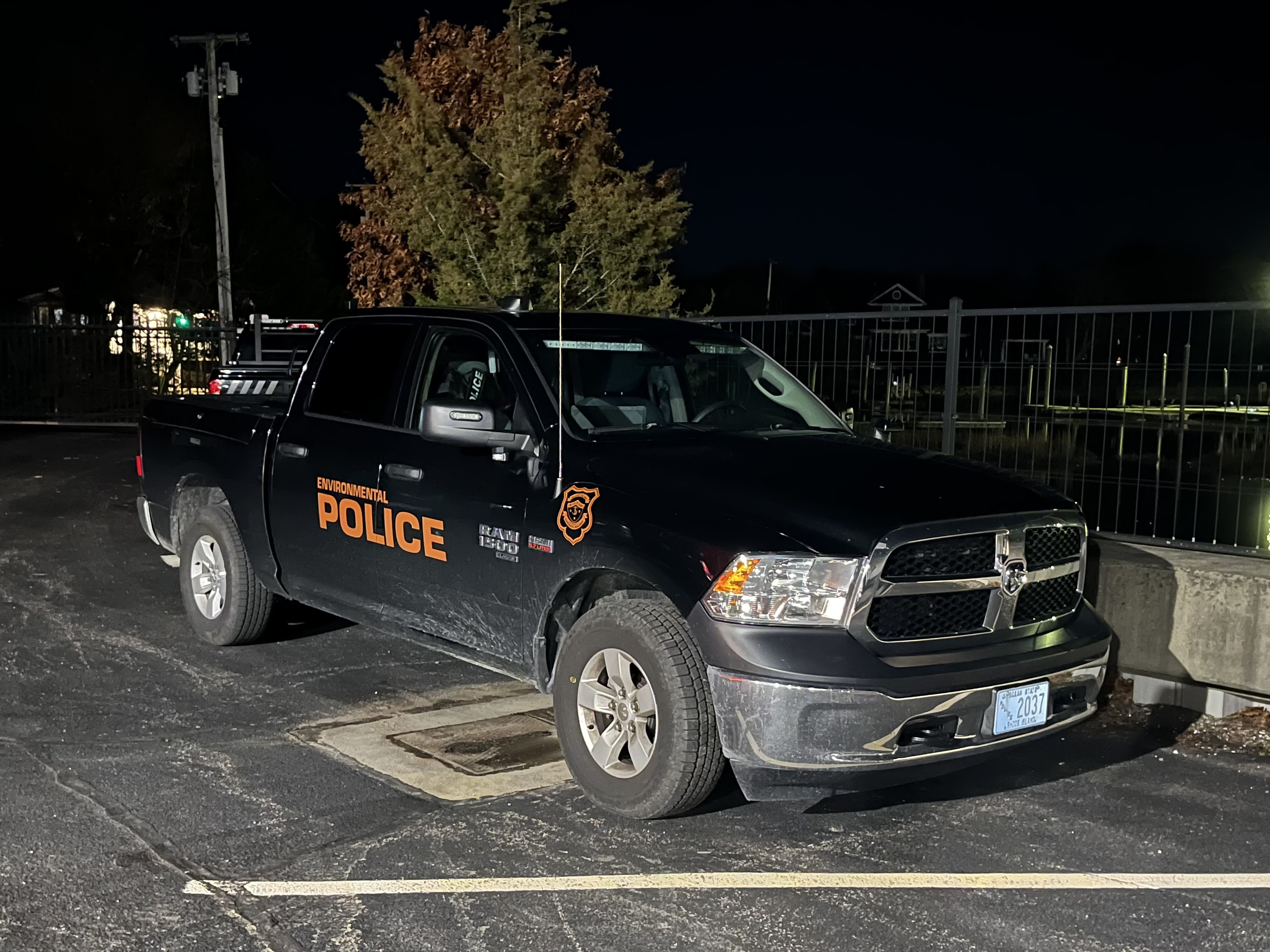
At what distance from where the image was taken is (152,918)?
13.0 feet

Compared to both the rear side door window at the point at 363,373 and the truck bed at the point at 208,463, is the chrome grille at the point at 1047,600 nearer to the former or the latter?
the rear side door window at the point at 363,373

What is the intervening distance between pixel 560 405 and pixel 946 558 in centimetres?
170

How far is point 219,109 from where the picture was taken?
3278cm

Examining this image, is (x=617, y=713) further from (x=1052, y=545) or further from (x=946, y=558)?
(x=1052, y=545)

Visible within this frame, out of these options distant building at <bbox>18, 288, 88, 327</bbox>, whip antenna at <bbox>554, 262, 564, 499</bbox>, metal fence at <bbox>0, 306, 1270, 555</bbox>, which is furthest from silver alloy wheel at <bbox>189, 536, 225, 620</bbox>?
distant building at <bbox>18, 288, 88, 327</bbox>

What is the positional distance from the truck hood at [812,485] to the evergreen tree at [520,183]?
8409 mm

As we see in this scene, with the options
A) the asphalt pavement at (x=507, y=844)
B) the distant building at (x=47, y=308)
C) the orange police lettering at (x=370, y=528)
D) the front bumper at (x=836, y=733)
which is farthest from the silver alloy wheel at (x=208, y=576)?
the distant building at (x=47, y=308)

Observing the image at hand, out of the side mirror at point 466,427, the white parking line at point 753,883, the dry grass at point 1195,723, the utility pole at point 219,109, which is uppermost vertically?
the utility pole at point 219,109

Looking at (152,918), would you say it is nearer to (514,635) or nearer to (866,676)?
(514,635)

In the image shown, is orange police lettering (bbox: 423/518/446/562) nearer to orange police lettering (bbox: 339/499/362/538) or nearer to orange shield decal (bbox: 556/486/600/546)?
orange police lettering (bbox: 339/499/362/538)

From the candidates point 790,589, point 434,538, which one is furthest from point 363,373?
point 790,589

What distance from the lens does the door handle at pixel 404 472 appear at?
5.83 meters

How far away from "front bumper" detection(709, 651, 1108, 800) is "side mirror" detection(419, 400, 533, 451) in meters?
1.39

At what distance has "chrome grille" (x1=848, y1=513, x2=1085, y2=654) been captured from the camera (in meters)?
4.43
